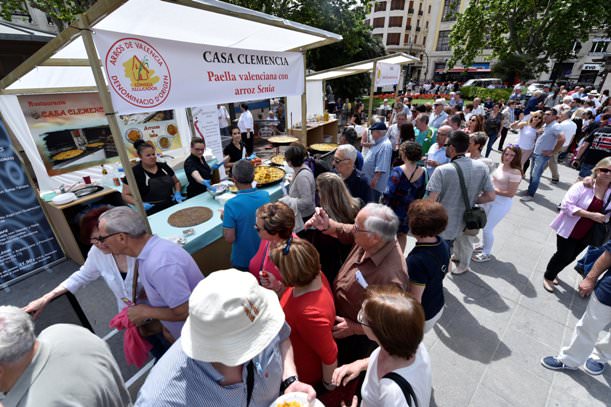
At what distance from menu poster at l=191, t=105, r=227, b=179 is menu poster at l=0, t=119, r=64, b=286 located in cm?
394

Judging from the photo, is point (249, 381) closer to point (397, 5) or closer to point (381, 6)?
point (397, 5)

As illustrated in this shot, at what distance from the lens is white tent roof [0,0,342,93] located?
222cm

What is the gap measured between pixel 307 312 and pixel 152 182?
3.24m

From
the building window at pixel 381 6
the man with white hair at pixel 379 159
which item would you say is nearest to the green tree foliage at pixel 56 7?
the man with white hair at pixel 379 159

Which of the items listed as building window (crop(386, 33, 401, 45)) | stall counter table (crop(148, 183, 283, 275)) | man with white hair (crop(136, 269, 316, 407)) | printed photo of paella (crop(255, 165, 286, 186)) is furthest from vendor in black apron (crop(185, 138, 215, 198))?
building window (crop(386, 33, 401, 45))

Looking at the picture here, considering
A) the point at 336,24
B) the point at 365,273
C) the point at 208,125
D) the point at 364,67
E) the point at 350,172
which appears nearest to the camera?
the point at 365,273

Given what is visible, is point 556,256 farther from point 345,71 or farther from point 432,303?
point 345,71

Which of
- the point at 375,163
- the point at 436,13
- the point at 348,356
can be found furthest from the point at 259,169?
the point at 436,13

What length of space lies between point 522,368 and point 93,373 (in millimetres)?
3618

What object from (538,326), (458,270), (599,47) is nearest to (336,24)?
(458,270)

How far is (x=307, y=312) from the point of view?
1.60 m

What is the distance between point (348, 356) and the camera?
2.09m

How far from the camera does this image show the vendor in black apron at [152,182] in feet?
12.3

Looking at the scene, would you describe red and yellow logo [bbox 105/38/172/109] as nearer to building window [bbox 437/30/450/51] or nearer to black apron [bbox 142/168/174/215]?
black apron [bbox 142/168/174/215]
